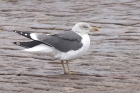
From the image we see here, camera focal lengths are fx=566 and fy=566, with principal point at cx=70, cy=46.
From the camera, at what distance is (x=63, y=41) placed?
→ 6.98 metres

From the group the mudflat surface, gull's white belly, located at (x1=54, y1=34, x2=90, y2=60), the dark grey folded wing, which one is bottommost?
the mudflat surface

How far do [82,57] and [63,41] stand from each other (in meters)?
1.21

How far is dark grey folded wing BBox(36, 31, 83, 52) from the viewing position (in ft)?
22.7

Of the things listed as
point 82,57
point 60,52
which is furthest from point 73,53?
point 82,57

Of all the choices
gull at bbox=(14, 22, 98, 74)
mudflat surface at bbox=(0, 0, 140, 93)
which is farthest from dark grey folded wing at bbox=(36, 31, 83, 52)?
mudflat surface at bbox=(0, 0, 140, 93)

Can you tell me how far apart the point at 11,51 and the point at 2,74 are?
1.44 m

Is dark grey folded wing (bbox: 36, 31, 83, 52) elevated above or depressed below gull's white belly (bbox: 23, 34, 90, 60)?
above

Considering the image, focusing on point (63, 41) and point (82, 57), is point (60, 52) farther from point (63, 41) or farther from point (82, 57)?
point (82, 57)

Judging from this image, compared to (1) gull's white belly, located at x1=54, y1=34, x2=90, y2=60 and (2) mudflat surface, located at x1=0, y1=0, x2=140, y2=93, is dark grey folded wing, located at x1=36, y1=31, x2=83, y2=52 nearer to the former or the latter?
(1) gull's white belly, located at x1=54, y1=34, x2=90, y2=60

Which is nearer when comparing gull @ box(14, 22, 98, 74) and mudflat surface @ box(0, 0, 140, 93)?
mudflat surface @ box(0, 0, 140, 93)

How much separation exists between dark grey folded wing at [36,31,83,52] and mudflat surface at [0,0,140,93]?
0.38 meters

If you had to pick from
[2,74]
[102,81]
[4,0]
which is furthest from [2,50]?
[4,0]

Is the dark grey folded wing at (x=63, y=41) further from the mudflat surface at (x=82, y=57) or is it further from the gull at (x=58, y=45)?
the mudflat surface at (x=82, y=57)

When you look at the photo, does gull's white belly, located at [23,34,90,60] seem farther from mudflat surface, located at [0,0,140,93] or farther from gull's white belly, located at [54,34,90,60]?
mudflat surface, located at [0,0,140,93]
